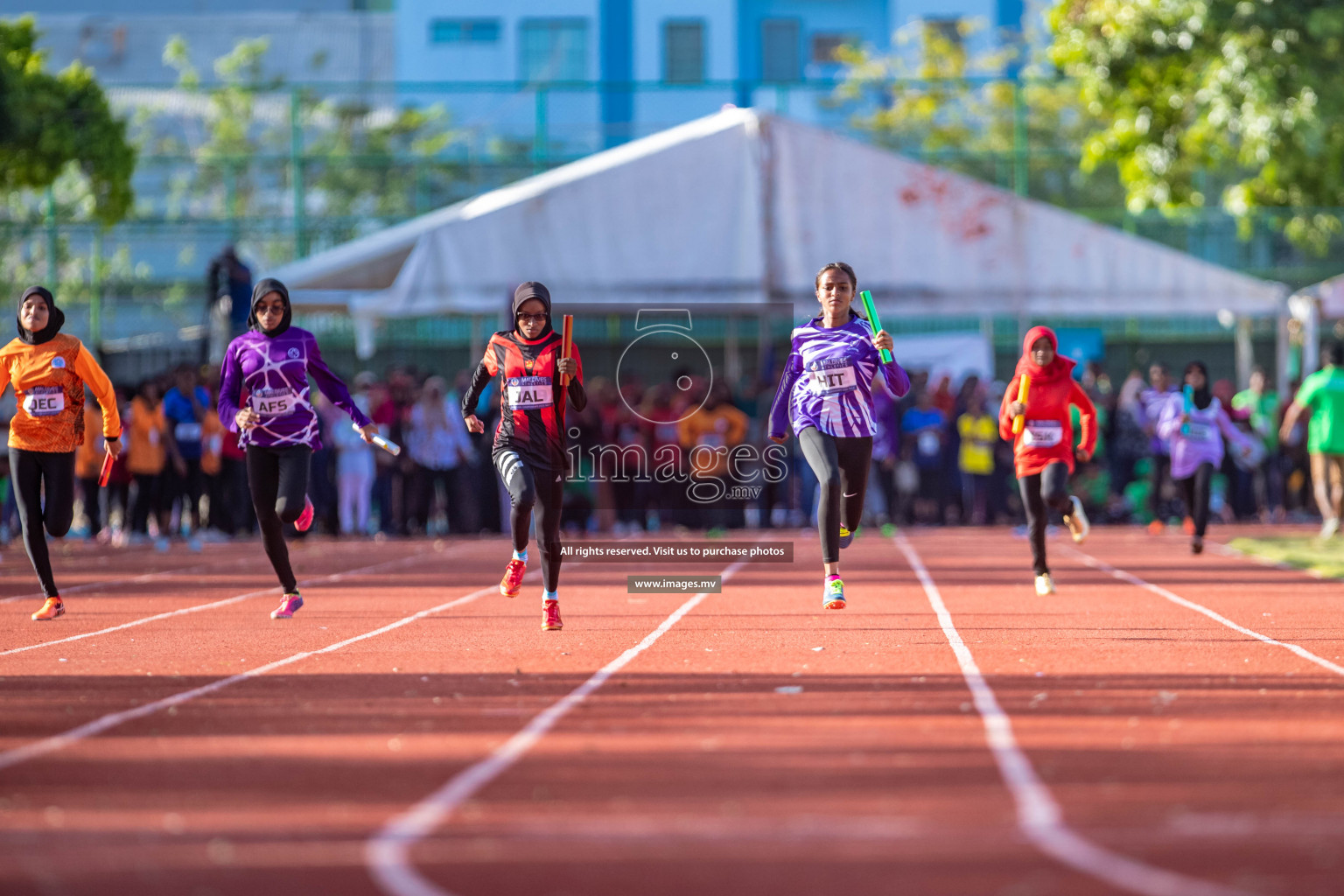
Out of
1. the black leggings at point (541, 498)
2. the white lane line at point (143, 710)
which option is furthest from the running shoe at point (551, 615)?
the white lane line at point (143, 710)

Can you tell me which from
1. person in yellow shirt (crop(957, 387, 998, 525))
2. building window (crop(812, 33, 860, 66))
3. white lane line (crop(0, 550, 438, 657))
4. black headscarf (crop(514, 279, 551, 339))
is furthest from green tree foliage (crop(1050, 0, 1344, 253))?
building window (crop(812, 33, 860, 66))

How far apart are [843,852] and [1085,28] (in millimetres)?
21061

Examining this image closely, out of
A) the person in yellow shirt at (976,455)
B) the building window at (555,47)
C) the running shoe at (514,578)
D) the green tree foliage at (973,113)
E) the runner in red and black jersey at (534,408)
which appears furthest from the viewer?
the building window at (555,47)

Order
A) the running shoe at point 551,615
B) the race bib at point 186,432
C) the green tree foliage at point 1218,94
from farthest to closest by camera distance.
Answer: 1. the green tree foliage at point 1218,94
2. the race bib at point 186,432
3. the running shoe at point 551,615

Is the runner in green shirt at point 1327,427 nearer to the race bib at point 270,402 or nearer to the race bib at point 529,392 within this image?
the race bib at point 529,392

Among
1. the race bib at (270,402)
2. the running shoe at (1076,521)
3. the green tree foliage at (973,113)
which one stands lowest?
the running shoe at (1076,521)

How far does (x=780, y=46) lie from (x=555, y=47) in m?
6.09

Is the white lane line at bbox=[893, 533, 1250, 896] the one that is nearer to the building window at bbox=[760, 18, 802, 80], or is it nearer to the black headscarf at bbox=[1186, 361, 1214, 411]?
the black headscarf at bbox=[1186, 361, 1214, 411]

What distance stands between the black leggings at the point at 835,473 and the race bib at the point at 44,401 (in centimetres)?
479

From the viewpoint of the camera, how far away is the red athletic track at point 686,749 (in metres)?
5.10

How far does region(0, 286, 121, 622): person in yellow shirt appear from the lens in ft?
38.8

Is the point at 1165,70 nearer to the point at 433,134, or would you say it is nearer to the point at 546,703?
the point at 433,134

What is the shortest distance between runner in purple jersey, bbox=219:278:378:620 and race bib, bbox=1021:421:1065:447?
4.85 metres


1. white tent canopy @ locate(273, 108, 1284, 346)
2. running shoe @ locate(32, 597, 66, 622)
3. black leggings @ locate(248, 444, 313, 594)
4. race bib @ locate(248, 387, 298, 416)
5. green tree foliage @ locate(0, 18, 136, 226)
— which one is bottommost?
running shoe @ locate(32, 597, 66, 622)
